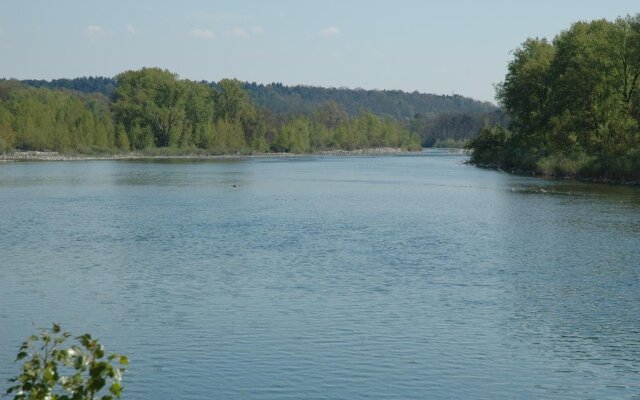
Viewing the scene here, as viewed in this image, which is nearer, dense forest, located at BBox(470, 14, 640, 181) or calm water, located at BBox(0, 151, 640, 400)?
calm water, located at BBox(0, 151, 640, 400)

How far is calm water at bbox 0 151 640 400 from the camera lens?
15367 millimetres

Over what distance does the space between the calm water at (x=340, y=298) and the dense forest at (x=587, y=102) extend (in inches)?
1024

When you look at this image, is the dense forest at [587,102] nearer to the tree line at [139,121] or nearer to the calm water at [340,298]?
the calm water at [340,298]

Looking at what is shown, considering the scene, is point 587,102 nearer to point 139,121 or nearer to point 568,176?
point 568,176

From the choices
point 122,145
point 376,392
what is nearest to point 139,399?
point 376,392

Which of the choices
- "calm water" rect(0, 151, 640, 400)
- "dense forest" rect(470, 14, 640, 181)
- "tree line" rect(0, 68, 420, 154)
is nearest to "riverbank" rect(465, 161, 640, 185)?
"dense forest" rect(470, 14, 640, 181)

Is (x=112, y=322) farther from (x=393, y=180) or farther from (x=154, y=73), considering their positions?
(x=154, y=73)

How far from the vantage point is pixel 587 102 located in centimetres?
7631

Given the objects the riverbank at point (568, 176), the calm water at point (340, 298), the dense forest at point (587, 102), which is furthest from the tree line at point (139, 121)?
the calm water at point (340, 298)

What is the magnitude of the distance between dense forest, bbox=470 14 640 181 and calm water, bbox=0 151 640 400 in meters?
26.0

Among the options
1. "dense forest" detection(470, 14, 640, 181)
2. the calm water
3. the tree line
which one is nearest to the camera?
the calm water

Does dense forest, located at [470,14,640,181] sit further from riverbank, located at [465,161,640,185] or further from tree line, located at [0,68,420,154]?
tree line, located at [0,68,420,154]

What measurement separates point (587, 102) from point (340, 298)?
6009cm

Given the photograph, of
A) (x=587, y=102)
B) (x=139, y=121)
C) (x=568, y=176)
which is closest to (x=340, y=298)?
(x=568, y=176)
